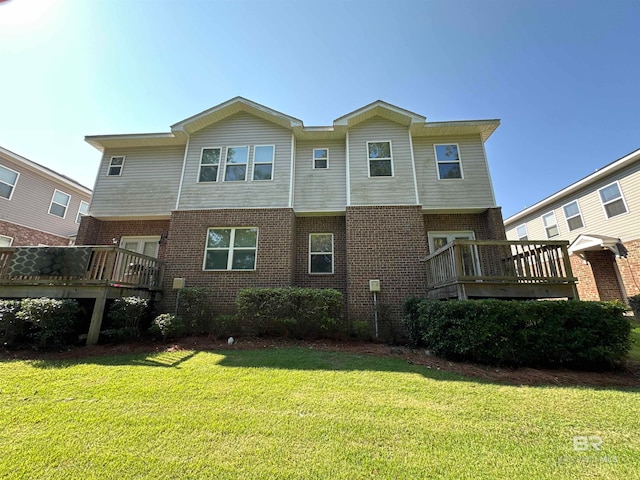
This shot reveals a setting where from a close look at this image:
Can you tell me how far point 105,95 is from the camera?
9164 mm

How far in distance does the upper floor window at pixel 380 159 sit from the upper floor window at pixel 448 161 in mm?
1943

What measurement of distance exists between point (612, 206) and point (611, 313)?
10.3 metres

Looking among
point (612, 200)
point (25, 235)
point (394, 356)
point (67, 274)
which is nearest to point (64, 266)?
point (67, 274)

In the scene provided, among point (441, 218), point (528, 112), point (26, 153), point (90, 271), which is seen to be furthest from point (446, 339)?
point (26, 153)

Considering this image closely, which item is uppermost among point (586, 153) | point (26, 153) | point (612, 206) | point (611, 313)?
point (586, 153)

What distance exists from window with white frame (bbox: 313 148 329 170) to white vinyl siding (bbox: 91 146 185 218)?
15.2 ft

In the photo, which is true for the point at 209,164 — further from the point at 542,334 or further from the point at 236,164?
the point at 542,334

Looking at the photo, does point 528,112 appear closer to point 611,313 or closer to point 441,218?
point 441,218

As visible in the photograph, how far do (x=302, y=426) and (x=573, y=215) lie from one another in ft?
56.6

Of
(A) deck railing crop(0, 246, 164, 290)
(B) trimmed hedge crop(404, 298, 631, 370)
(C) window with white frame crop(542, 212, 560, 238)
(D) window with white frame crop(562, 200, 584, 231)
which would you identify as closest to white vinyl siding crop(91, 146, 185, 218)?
(A) deck railing crop(0, 246, 164, 290)

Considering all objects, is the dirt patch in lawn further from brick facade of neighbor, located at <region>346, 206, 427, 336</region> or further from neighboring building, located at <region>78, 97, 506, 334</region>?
neighboring building, located at <region>78, 97, 506, 334</region>

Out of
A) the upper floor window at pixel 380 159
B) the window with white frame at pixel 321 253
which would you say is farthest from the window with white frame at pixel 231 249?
the upper floor window at pixel 380 159

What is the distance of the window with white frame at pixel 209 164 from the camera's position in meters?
10.2

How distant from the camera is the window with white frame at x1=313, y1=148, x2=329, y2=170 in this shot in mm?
10359
